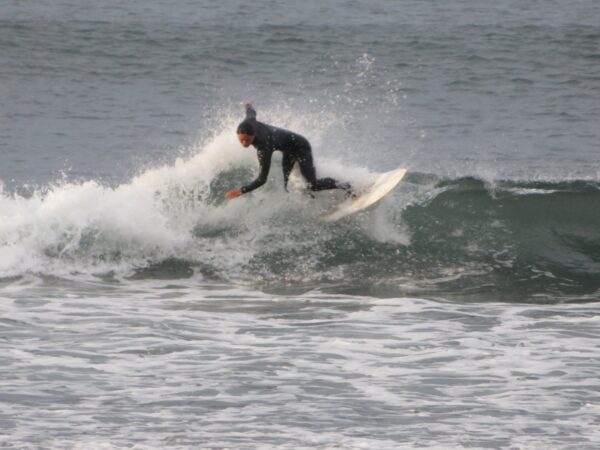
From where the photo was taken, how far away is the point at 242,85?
29.6m

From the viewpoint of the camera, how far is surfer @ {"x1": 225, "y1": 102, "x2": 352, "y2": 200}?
11.8 metres

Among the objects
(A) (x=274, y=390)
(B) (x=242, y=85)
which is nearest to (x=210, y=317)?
(A) (x=274, y=390)

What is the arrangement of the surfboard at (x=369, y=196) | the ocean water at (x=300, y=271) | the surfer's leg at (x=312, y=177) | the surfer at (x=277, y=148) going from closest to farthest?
the ocean water at (x=300, y=271)
the surfer at (x=277, y=148)
the surfer's leg at (x=312, y=177)
the surfboard at (x=369, y=196)

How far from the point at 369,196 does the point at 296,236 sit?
106 centimetres

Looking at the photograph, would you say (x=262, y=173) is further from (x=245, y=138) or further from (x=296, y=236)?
(x=296, y=236)

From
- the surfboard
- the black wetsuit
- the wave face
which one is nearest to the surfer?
the black wetsuit

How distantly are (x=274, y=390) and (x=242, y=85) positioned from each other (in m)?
22.1

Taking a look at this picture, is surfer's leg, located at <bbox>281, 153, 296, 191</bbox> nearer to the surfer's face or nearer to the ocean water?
the ocean water

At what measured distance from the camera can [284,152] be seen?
12.5 metres

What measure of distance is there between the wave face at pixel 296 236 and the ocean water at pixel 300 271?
34mm

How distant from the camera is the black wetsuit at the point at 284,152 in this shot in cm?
1196

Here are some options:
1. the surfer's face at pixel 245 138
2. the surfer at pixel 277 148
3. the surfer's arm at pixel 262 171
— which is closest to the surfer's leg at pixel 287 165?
the surfer at pixel 277 148

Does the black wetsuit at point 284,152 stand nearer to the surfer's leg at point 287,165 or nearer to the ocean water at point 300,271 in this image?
the surfer's leg at point 287,165

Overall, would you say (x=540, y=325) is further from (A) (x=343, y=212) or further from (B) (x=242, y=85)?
(B) (x=242, y=85)
